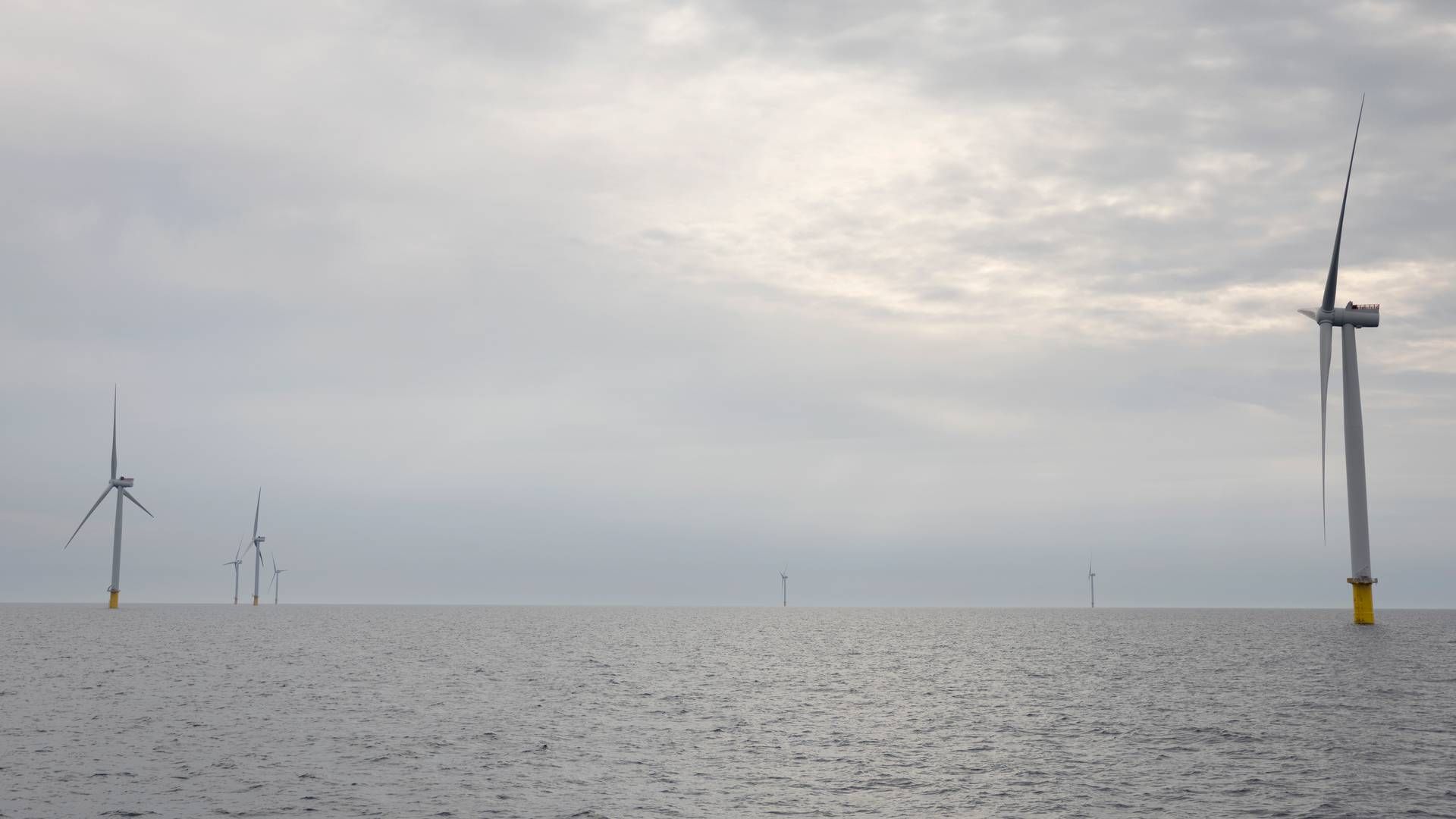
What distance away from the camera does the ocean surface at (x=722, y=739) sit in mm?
43844

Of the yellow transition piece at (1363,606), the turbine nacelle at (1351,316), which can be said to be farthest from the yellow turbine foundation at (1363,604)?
the turbine nacelle at (1351,316)

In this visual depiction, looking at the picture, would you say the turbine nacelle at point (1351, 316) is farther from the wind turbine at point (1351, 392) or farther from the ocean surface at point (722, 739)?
the ocean surface at point (722, 739)

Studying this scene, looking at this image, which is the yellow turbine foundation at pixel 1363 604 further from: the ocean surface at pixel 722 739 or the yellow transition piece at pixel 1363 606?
the ocean surface at pixel 722 739

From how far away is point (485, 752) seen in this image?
184ft

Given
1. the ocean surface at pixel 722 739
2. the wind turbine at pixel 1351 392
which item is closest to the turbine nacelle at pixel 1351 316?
the wind turbine at pixel 1351 392

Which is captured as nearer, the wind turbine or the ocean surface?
the ocean surface

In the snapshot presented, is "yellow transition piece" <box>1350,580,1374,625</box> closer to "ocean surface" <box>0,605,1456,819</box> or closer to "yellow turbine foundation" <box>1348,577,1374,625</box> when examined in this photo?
"yellow turbine foundation" <box>1348,577,1374,625</box>

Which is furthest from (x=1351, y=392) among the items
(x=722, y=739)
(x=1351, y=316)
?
(x=722, y=739)

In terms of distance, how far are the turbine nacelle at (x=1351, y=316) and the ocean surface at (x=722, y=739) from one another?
50158mm

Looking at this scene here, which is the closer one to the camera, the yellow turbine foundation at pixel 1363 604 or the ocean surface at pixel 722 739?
the ocean surface at pixel 722 739

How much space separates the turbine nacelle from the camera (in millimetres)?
148500

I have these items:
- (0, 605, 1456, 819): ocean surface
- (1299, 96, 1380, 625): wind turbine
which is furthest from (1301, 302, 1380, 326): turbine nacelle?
(0, 605, 1456, 819): ocean surface

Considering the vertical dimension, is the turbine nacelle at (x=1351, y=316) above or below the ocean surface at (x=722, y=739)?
above

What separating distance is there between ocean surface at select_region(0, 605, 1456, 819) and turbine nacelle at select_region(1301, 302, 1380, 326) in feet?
165
